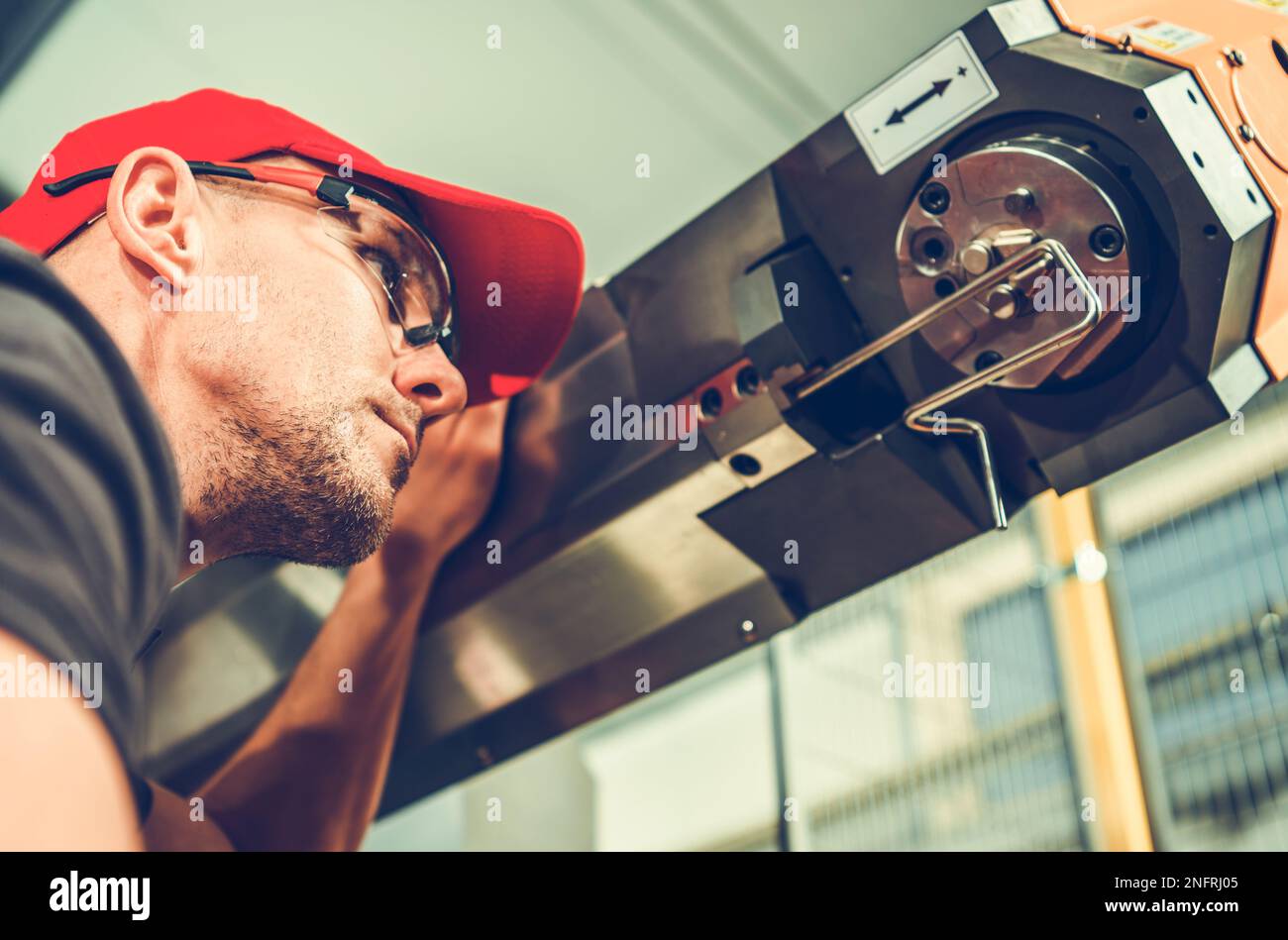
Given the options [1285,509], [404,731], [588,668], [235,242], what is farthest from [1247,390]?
[1285,509]

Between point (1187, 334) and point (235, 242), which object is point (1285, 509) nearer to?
point (1187, 334)

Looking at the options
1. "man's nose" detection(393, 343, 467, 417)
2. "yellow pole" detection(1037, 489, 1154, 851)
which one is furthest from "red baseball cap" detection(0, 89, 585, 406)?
"yellow pole" detection(1037, 489, 1154, 851)

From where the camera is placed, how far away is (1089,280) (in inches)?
29.4

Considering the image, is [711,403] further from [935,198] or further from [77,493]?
[77,493]

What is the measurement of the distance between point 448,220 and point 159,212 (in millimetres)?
240

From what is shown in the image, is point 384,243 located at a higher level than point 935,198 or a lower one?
higher

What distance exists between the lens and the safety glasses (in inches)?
36.6

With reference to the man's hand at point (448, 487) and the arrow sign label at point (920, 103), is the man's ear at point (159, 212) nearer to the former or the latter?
the man's hand at point (448, 487)

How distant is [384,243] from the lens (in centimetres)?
98

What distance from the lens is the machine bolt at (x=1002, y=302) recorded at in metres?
0.77

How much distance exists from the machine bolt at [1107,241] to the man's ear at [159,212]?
645 millimetres

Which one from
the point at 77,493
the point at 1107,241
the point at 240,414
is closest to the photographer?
the point at 77,493

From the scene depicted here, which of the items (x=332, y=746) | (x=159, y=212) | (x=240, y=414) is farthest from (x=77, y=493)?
(x=332, y=746)

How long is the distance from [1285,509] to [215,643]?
172 centimetres
